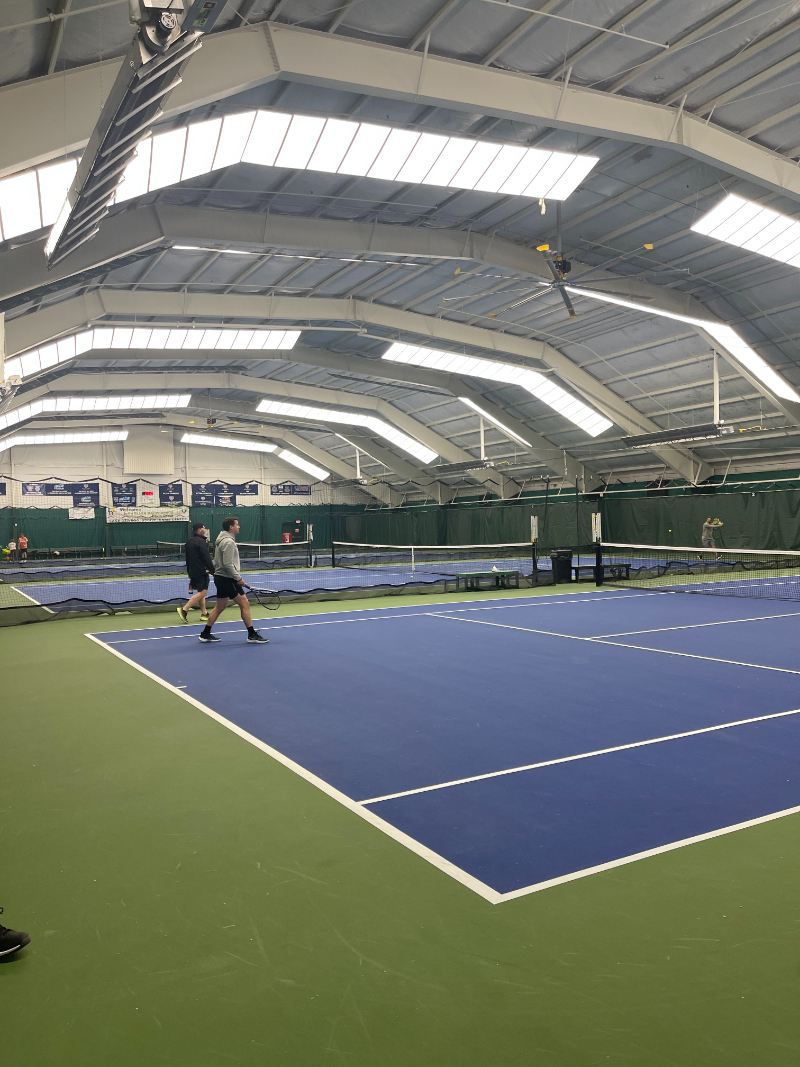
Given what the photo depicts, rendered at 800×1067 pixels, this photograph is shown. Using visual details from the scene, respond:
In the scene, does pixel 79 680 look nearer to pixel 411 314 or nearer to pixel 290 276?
pixel 290 276

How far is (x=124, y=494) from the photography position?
143ft

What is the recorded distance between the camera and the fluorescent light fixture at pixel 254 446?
45312 mm

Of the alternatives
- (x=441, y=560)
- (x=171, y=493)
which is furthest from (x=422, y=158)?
(x=171, y=493)

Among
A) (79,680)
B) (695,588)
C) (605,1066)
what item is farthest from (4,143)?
(695,588)

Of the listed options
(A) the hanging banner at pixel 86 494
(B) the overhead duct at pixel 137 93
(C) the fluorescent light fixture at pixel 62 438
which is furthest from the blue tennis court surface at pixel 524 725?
(A) the hanging banner at pixel 86 494

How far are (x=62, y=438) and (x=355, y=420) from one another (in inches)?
604

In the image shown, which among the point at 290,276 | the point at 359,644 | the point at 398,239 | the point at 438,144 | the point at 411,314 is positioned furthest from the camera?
the point at 411,314

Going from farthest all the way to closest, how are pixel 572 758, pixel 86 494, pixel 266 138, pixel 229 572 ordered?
pixel 86 494, pixel 266 138, pixel 229 572, pixel 572 758

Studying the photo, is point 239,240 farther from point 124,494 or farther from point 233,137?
point 124,494

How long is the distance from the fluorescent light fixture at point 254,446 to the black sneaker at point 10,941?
43.7 metres

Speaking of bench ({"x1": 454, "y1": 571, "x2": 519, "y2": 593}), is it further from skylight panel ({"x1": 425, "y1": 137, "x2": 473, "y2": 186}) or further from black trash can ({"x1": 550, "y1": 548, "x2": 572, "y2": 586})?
skylight panel ({"x1": 425, "y1": 137, "x2": 473, "y2": 186})

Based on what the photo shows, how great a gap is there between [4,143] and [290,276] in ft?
42.8

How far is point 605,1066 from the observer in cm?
240

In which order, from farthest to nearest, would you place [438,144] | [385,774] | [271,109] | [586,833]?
[438,144], [271,109], [385,774], [586,833]
